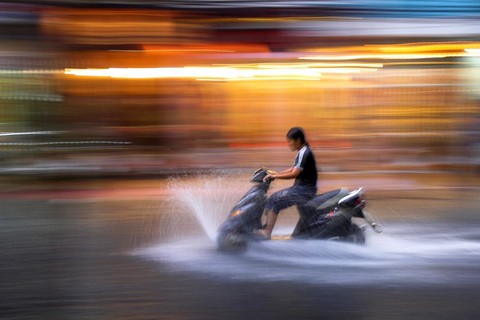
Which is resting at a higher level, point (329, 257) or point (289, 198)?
point (289, 198)

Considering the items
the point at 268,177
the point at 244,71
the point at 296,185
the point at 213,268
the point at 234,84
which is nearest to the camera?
the point at 213,268

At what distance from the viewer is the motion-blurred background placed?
14.0 m

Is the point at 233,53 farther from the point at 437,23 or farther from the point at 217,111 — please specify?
the point at 437,23

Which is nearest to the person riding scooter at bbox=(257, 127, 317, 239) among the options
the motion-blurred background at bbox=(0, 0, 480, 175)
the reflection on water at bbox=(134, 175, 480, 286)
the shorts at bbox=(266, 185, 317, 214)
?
the shorts at bbox=(266, 185, 317, 214)

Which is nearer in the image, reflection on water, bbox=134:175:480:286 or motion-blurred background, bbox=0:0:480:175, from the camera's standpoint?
reflection on water, bbox=134:175:480:286

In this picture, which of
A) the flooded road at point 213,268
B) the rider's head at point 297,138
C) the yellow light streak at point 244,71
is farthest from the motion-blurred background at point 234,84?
the rider's head at point 297,138

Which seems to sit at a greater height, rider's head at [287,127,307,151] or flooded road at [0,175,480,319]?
rider's head at [287,127,307,151]

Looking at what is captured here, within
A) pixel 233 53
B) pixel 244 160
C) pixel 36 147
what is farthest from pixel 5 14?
pixel 244 160

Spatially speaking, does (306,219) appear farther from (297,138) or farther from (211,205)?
(211,205)

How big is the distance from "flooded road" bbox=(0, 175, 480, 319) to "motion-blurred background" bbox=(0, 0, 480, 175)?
12.4ft

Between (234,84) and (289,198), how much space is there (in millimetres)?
7995

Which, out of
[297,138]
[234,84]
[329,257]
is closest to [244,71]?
[234,84]

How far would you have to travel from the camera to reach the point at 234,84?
14820 mm

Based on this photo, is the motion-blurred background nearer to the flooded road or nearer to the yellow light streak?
the yellow light streak
